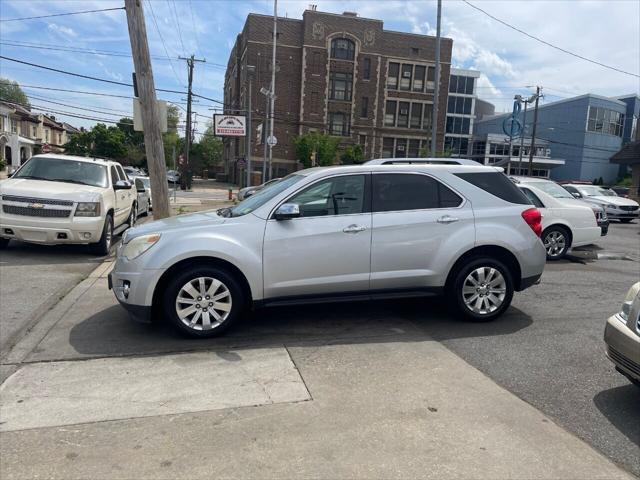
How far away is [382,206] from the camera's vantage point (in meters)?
5.29

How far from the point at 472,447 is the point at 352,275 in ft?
7.63

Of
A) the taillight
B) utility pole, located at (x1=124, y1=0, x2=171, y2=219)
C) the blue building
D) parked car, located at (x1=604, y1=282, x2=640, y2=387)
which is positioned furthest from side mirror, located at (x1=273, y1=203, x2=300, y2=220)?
the blue building

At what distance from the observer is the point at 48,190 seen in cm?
875

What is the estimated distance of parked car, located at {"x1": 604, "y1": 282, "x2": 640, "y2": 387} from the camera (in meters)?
3.47

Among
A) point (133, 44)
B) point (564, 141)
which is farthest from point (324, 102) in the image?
point (133, 44)

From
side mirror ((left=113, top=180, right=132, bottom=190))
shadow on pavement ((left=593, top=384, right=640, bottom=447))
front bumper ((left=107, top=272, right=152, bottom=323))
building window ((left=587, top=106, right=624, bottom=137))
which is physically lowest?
shadow on pavement ((left=593, top=384, right=640, bottom=447))

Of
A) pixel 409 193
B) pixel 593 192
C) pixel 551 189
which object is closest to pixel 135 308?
pixel 409 193

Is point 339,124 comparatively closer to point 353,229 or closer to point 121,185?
point 121,185

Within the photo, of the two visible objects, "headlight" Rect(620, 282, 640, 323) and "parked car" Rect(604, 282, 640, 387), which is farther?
"headlight" Rect(620, 282, 640, 323)

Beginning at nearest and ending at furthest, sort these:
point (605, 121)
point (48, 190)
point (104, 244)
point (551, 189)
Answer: point (48, 190) → point (104, 244) → point (551, 189) → point (605, 121)

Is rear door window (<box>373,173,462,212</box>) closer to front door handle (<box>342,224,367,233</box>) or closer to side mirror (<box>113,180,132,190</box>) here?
front door handle (<box>342,224,367,233</box>)

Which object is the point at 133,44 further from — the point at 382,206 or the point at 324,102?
the point at 324,102

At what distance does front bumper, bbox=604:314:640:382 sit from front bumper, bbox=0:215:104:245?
8058 millimetres

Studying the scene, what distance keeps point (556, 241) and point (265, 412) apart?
824cm
